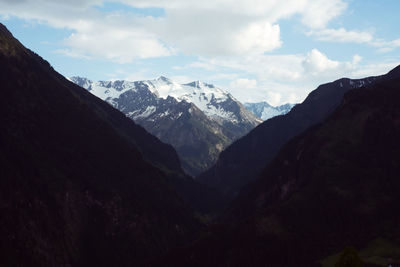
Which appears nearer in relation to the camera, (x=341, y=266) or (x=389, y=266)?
(x=341, y=266)

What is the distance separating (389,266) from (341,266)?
246 ft

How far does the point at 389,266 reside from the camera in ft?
647

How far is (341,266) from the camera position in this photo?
133750mm
